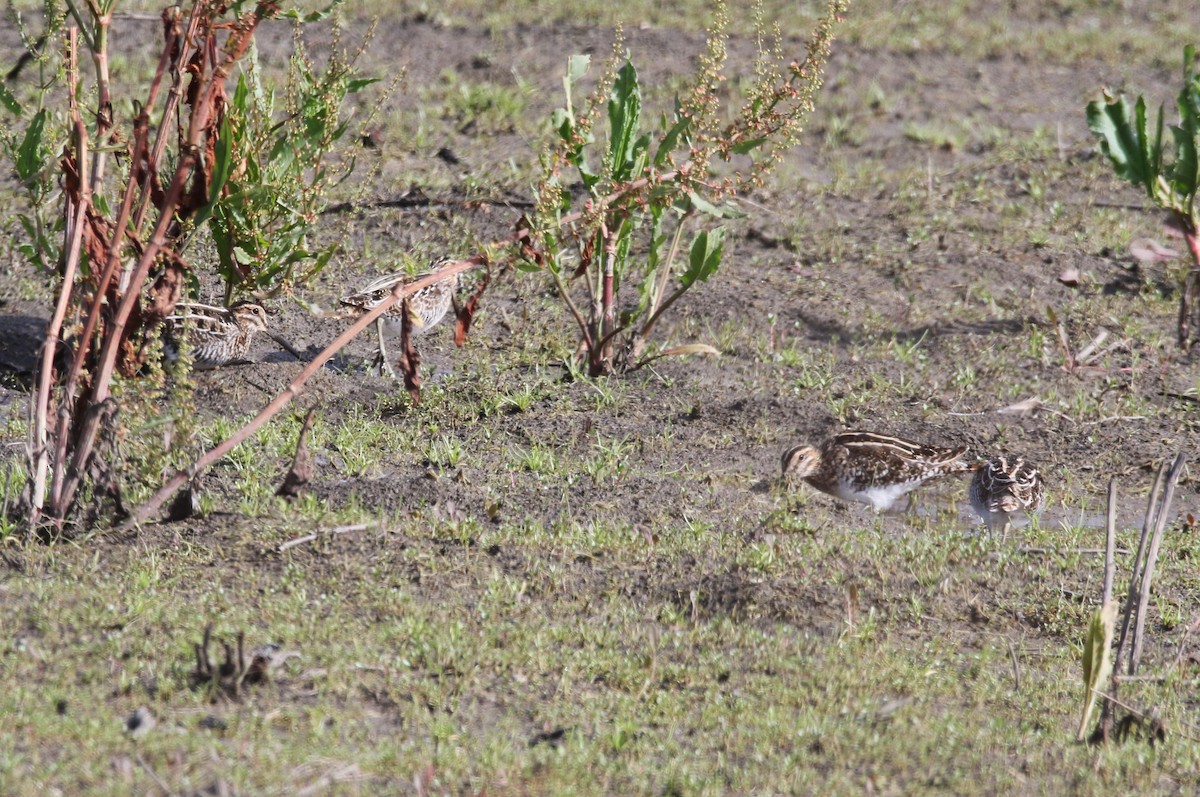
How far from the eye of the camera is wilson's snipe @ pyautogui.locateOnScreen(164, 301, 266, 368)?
8039 mm

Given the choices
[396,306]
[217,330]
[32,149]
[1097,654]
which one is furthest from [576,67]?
[1097,654]

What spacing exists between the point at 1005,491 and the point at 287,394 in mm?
3497

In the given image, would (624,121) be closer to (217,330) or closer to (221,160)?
(217,330)

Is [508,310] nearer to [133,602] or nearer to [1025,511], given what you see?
[1025,511]

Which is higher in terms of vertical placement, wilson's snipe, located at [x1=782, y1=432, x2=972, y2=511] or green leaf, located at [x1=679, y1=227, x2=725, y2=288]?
green leaf, located at [x1=679, y1=227, x2=725, y2=288]

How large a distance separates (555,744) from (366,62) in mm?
8905

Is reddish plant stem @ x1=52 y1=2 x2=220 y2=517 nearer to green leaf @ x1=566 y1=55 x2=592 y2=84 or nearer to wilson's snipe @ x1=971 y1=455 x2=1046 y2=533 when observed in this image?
green leaf @ x1=566 y1=55 x2=592 y2=84

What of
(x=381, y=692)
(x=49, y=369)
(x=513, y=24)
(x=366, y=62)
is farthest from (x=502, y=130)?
(x=381, y=692)

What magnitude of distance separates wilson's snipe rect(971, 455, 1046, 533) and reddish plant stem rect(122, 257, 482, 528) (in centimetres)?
292

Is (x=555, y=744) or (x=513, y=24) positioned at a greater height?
(x=513, y=24)

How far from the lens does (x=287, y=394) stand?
5625 millimetres

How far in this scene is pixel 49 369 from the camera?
5.69m

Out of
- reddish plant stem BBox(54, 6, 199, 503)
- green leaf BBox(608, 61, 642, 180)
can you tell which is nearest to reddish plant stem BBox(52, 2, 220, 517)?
reddish plant stem BBox(54, 6, 199, 503)

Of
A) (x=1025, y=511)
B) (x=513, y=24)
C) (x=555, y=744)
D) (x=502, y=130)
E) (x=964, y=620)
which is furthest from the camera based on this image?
(x=513, y=24)
